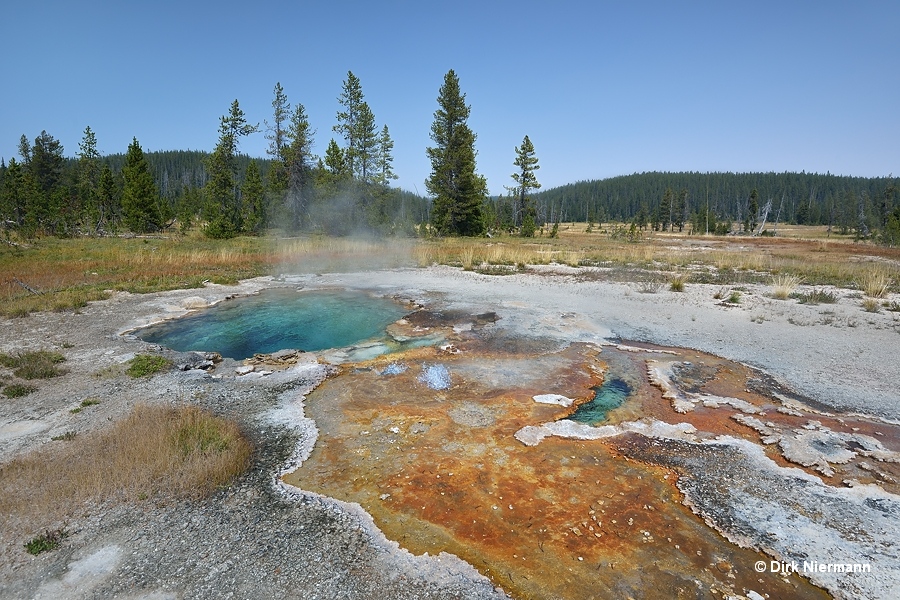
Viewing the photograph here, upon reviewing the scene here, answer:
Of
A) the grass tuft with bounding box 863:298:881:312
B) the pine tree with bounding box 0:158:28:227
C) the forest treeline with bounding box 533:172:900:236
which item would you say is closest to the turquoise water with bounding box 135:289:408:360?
the grass tuft with bounding box 863:298:881:312

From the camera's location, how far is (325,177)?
2998 centimetres

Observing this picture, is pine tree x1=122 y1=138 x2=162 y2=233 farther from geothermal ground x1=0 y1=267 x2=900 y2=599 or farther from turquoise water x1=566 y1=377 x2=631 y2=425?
turquoise water x1=566 y1=377 x2=631 y2=425

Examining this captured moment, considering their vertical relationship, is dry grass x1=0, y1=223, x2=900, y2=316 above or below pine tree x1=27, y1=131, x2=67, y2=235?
below

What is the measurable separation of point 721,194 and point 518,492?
408ft

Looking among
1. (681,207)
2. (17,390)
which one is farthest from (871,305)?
(681,207)

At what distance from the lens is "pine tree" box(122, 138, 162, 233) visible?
2945 centimetres

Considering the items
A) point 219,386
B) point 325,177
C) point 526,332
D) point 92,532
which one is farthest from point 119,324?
point 325,177

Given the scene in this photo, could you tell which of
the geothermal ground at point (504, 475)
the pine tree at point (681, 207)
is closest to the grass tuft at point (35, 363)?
the geothermal ground at point (504, 475)

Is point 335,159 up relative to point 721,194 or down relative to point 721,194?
down

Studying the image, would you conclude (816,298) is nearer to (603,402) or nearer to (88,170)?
(603,402)

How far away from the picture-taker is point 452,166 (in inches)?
1241

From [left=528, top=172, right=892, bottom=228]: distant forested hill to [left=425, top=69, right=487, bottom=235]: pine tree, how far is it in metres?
61.3

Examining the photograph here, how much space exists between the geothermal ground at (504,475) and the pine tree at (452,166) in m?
24.9

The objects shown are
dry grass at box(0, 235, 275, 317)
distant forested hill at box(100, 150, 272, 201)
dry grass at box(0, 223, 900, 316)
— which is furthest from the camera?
distant forested hill at box(100, 150, 272, 201)
